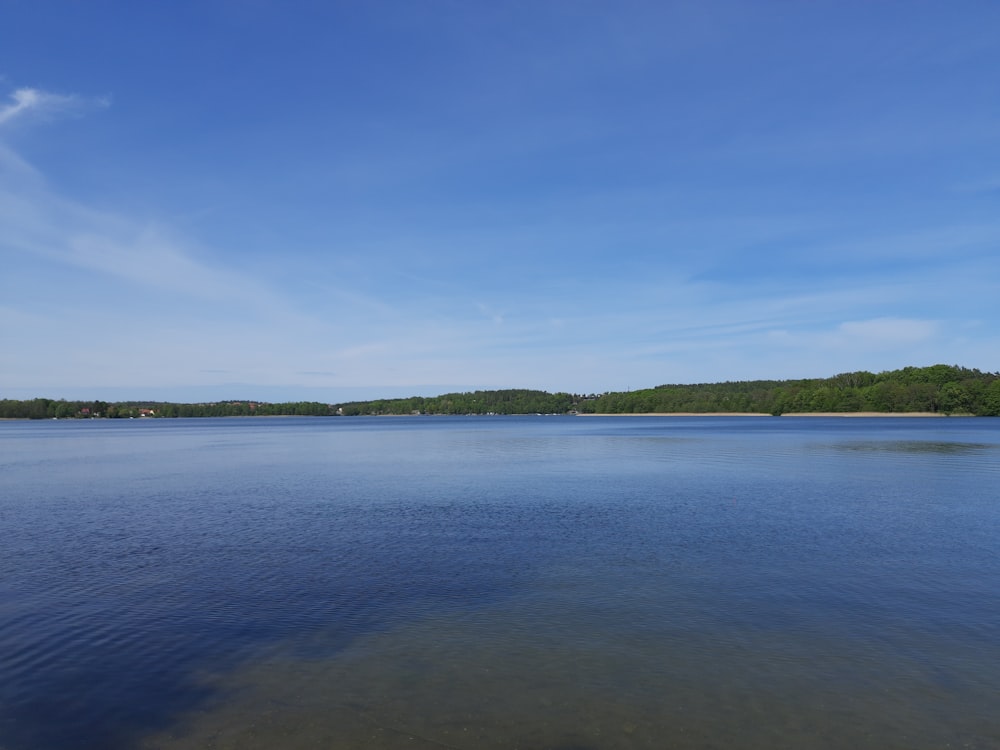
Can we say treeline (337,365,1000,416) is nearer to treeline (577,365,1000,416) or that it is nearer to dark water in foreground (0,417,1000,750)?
treeline (577,365,1000,416)

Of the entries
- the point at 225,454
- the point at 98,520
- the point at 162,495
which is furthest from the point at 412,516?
the point at 225,454

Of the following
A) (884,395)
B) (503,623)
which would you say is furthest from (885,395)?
(503,623)

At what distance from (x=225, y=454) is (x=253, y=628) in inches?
1884

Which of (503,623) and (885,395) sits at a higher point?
(885,395)

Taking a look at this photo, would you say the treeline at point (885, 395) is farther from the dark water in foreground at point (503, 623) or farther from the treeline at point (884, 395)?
the dark water in foreground at point (503, 623)

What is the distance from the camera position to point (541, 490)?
2936 cm

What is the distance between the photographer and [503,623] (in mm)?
11422

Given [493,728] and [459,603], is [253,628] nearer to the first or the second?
[459,603]

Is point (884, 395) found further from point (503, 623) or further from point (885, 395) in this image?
point (503, 623)

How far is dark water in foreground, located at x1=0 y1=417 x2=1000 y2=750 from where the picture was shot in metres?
7.94

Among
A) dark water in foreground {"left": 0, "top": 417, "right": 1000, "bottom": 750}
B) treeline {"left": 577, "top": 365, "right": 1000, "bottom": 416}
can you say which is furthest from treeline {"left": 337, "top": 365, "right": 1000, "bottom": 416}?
dark water in foreground {"left": 0, "top": 417, "right": 1000, "bottom": 750}

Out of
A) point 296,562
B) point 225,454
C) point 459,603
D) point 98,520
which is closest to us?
point 459,603

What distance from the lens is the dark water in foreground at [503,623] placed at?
26.1 ft

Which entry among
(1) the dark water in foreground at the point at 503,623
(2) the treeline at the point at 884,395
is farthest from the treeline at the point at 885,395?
(1) the dark water in foreground at the point at 503,623
